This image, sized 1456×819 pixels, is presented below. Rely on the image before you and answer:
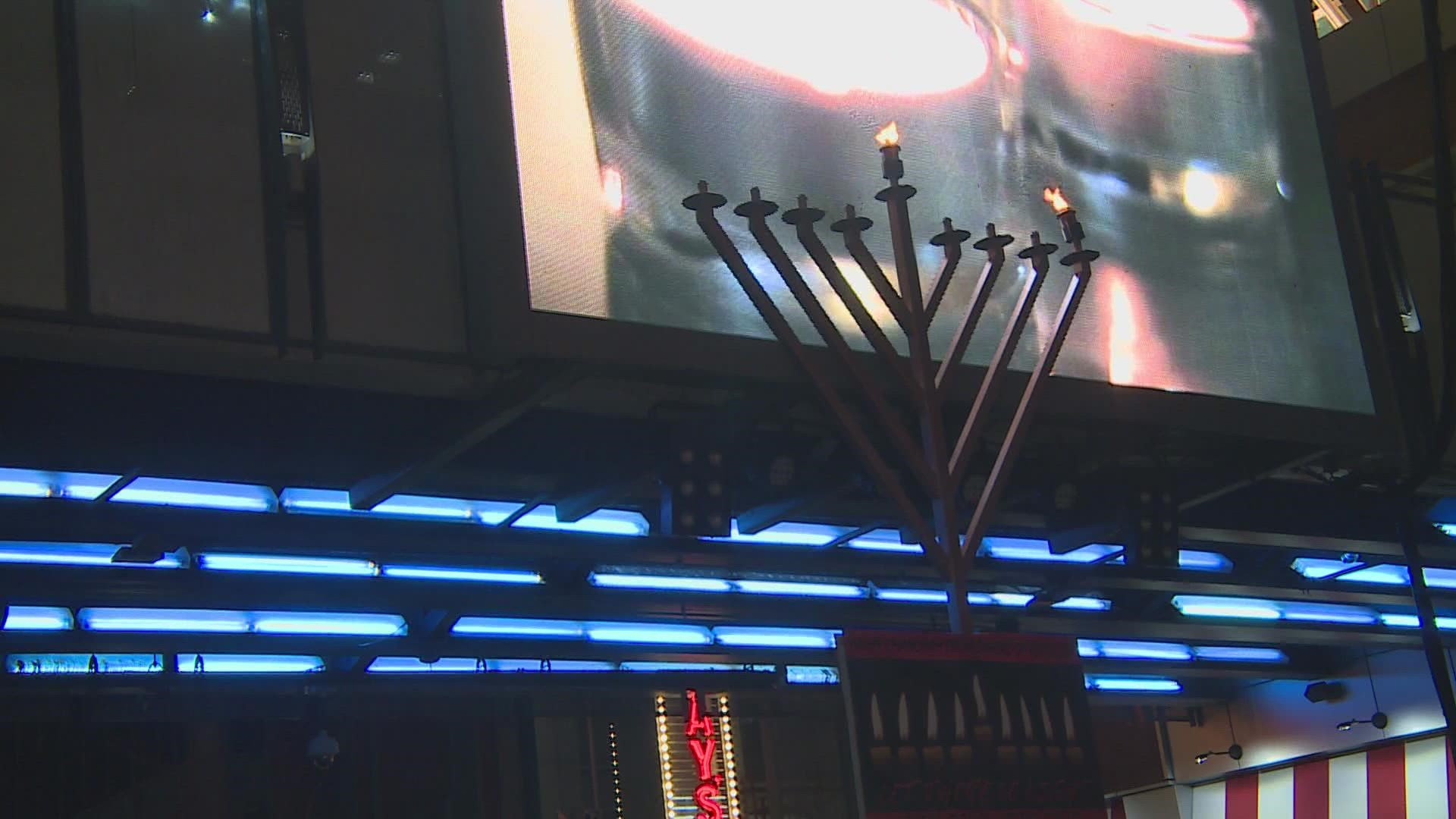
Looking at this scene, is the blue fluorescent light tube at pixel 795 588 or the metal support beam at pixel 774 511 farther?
the blue fluorescent light tube at pixel 795 588

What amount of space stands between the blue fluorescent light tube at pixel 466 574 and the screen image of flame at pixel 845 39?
235 centimetres

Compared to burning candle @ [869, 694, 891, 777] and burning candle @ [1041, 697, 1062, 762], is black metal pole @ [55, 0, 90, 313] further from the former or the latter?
burning candle @ [1041, 697, 1062, 762]

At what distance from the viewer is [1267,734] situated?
10.6 m

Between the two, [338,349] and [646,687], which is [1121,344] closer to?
[338,349]

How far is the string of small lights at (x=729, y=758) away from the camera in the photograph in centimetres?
855

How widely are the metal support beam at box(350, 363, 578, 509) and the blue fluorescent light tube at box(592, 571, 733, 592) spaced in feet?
5.33

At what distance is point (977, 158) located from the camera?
566 centimetres

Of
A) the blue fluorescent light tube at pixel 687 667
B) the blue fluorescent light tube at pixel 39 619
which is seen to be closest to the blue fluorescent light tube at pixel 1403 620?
the blue fluorescent light tube at pixel 687 667

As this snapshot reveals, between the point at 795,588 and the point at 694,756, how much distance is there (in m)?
1.76

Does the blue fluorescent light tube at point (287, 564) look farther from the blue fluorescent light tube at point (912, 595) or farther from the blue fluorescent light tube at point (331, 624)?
the blue fluorescent light tube at point (912, 595)

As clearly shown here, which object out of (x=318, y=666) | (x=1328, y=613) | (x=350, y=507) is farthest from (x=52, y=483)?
(x=1328, y=613)

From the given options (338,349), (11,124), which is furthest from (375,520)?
(11,124)

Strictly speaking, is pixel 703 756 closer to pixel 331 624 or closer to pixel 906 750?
pixel 331 624

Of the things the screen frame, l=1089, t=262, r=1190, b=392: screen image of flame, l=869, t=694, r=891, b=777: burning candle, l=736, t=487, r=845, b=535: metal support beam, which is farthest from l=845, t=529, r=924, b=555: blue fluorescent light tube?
l=869, t=694, r=891, b=777: burning candle
